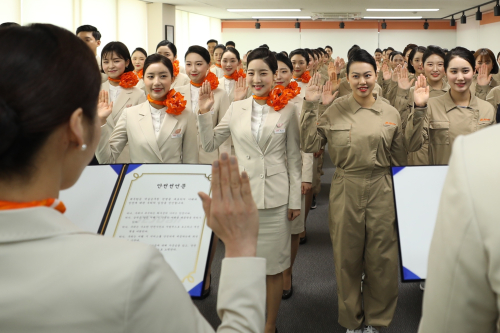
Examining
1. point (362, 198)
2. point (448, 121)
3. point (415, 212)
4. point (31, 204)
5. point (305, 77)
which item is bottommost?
point (362, 198)

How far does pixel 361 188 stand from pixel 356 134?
320mm

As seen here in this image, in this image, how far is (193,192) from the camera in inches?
60.9

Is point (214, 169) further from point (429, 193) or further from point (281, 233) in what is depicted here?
point (281, 233)

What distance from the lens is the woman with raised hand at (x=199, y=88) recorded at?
13.1 feet

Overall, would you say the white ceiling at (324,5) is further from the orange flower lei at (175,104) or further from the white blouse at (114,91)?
the orange flower lei at (175,104)

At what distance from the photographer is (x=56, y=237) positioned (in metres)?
0.74

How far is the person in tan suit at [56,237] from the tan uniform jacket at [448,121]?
8.57 feet

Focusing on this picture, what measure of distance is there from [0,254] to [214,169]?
0.43 metres

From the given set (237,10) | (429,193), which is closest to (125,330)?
(429,193)

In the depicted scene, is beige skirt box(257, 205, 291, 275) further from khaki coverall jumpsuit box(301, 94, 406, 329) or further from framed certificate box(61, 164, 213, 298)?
framed certificate box(61, 164, 213, 298)

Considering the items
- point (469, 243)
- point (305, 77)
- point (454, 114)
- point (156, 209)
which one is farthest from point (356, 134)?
point (305, 77)

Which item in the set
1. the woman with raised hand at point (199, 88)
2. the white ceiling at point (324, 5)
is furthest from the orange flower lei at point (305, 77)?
the white ceiling at point (324, 5)

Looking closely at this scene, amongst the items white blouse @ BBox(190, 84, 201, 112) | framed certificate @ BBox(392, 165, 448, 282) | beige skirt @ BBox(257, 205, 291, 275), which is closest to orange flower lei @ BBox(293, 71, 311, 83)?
white blouse @ BBox(190, 84, 201, 112)

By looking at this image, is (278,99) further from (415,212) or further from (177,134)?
(415,212)
